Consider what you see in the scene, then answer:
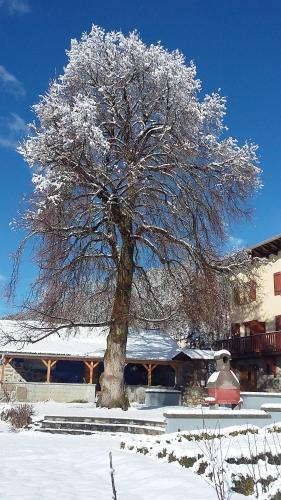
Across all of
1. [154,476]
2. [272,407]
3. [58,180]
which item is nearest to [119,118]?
[58,180]

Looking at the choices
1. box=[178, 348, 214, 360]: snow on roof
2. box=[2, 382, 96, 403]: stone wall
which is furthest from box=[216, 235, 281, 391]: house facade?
box=[2, 382, 96, 403]: stone wall

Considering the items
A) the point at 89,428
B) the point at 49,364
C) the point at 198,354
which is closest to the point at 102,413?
the point at 89,428

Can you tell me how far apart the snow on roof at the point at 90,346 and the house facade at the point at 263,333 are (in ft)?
13.9

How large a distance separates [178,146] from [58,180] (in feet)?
15.5

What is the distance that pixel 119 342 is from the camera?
2034cm

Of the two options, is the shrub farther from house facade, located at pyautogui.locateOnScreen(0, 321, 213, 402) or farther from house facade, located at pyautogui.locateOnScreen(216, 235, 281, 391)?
house facade, located at pyautogui.locateOnScreen(216, 235, 281, 391)

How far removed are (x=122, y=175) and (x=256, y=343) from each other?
52.7ft

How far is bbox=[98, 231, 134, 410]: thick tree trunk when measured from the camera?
19.9 metres

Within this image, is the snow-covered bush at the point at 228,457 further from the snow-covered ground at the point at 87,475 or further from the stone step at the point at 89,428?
the stone step at the point at 89,428

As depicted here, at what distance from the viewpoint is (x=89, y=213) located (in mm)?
19250

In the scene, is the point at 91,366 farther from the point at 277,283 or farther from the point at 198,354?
the point at 277,283

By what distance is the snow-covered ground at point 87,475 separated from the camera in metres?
6.96

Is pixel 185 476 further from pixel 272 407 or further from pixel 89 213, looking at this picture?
pixel 89 213

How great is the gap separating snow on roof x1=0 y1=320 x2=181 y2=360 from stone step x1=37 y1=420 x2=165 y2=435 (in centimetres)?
1446
